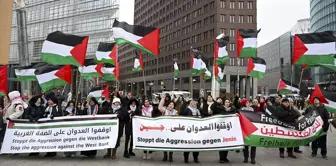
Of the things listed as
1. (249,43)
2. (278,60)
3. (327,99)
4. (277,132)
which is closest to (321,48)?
(327,99)

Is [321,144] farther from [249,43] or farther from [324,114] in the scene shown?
[249,43]

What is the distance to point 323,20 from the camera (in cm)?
9244

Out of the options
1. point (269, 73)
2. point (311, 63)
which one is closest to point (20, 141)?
point (311, 63)

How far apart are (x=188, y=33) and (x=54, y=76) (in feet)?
252

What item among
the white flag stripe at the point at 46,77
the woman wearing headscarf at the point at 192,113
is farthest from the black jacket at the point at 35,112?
the woman wearing headscarf at the point at 192,113

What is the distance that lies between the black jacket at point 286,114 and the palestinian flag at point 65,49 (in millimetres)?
6834

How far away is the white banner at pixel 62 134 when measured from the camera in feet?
30.8

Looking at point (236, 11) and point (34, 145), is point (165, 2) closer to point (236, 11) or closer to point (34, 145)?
point (236, 11)

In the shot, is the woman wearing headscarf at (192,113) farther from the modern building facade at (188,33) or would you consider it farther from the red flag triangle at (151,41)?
the modern building facade at (188,33)

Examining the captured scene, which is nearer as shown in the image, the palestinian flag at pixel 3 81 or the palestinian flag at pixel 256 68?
the palestinian flag at pixel 3 81

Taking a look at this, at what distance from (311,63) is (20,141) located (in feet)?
36.3

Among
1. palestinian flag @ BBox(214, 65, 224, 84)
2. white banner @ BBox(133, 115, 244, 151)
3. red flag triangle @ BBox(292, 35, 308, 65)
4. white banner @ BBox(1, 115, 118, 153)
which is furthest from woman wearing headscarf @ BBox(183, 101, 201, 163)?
palestinian flag @ BBox(214, 65, 224, 84)

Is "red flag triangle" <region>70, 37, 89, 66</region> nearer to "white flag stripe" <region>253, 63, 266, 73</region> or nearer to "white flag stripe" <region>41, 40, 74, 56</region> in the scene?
"white flag stripe" <region>41, 40, 74, 56</region>

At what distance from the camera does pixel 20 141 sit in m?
9.48
